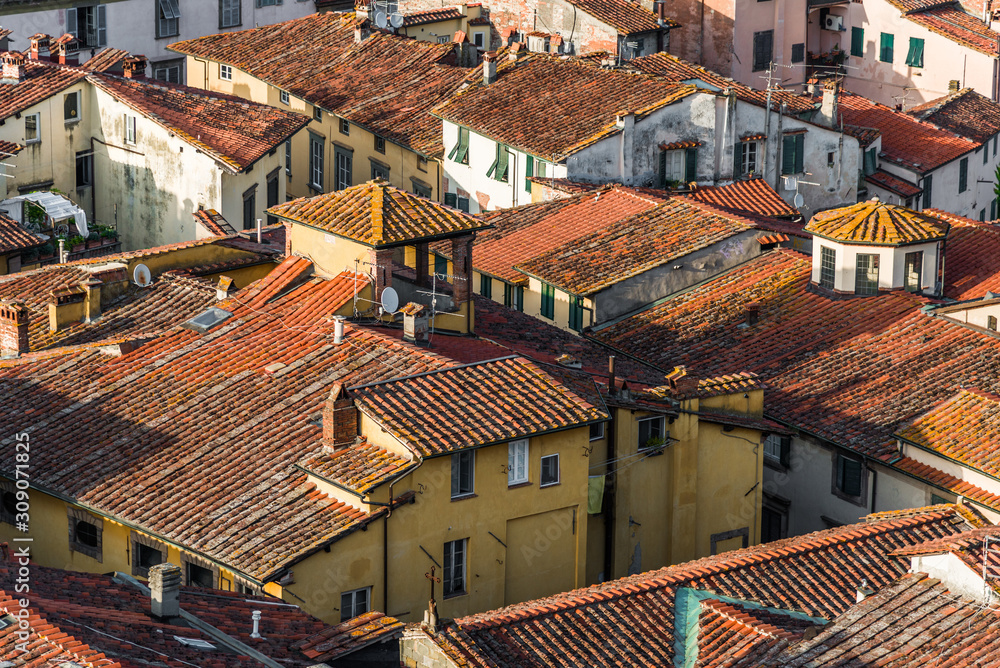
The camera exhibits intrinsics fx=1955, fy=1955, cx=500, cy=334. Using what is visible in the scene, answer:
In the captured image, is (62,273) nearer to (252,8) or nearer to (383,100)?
(383,100)

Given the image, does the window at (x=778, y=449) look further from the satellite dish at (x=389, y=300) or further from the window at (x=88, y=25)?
the window at (x=88, y=25)

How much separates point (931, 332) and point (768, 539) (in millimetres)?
6931

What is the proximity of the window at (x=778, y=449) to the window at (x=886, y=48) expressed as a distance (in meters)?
39.3

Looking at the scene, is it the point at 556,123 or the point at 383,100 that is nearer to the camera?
the point at 556,123

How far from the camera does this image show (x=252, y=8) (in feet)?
262

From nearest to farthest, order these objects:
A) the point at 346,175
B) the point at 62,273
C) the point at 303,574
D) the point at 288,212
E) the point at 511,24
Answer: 1. the point at 303,574
2. the point at 288,212
3. the point at 62,273
4. the point at 346,175
5. the point at 511,24

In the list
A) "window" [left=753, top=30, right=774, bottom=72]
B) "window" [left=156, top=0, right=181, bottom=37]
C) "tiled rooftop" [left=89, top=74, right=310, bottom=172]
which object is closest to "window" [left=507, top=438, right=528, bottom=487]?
"tiled rooftop" [left=89, top=74, right=310, bottom=172]

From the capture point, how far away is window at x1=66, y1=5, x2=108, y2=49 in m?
72.9

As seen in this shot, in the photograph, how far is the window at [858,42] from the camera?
3228 inches

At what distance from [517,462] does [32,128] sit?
83.6 ft

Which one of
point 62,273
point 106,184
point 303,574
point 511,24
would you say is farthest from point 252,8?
point 303,574

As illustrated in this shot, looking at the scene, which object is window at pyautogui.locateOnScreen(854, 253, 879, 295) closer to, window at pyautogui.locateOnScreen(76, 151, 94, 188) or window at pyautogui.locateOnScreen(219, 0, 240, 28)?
window at pyautogui.locateOnScreen(76, 151, 94, 188)

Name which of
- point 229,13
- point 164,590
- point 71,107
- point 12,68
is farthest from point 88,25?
point 164,590

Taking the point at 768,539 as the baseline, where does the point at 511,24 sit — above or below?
above
